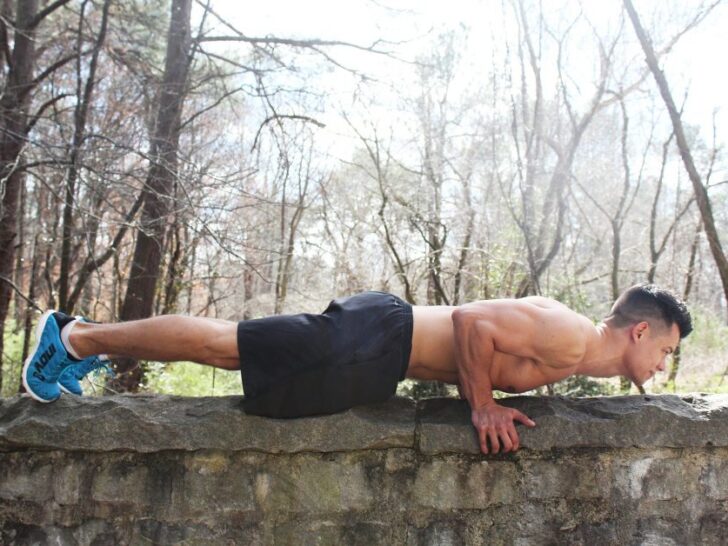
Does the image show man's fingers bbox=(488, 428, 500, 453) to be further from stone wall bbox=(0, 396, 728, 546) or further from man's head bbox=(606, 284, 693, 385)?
man's head bbox=(606, 284, 693, 385)

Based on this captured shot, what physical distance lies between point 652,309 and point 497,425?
3.09 feet

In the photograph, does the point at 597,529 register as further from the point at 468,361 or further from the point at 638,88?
the point at 638,88

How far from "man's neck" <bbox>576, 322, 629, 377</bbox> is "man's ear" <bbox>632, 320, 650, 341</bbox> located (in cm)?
4

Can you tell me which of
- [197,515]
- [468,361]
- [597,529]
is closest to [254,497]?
[197,515]

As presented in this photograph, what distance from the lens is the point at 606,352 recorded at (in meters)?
2.72

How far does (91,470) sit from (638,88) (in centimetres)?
964

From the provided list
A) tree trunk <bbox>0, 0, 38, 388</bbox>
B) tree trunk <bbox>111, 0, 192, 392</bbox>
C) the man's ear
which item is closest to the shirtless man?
the man's ear

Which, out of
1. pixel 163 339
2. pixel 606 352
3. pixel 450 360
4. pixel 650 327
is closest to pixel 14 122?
pixel 163 339

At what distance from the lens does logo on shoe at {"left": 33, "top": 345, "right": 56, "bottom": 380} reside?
2.43m

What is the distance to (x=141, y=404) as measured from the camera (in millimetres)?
2451

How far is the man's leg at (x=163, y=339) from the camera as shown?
8.12 ft

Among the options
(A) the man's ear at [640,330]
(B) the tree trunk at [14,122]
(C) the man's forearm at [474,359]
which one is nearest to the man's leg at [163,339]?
(C) the man's forearm at [474,359]

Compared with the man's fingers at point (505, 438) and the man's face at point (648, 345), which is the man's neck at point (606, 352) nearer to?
the man's face at point (648, 345)

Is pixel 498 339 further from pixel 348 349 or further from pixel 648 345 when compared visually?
pixel 648 345
